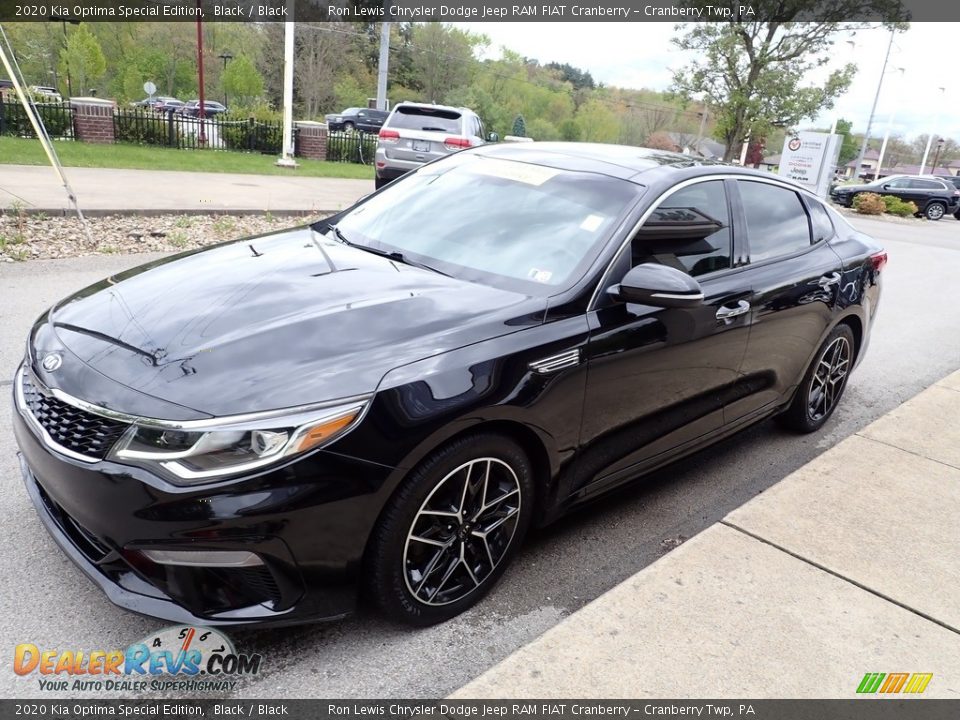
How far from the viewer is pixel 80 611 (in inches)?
101

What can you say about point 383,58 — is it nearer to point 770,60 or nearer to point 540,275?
point 770,60

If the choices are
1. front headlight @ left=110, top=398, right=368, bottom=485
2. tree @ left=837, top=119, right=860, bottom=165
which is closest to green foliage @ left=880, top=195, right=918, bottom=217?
front headlight @ left=110, top=398, right=368, bottom=485

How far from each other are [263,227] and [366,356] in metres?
8.67

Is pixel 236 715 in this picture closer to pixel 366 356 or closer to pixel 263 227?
pixel 366 356

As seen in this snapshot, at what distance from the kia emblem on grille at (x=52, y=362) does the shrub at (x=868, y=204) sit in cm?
3070

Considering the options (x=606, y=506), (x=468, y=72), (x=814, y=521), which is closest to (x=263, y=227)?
(x=606, y=506)

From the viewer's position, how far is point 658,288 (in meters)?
2.88

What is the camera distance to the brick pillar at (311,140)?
73.4ft

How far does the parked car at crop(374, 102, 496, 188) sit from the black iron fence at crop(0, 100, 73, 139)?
9.59 metres

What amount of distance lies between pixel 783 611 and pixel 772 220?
2.23 meters

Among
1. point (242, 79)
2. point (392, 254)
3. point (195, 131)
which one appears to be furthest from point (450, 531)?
point (242, 79)

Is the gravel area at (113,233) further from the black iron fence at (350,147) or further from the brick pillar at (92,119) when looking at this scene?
the black iron fence at (350,147)

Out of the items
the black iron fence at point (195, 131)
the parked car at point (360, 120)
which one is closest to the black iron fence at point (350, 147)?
the black iron fence at point (195, 131)

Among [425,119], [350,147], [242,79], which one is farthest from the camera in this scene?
[242,79]
